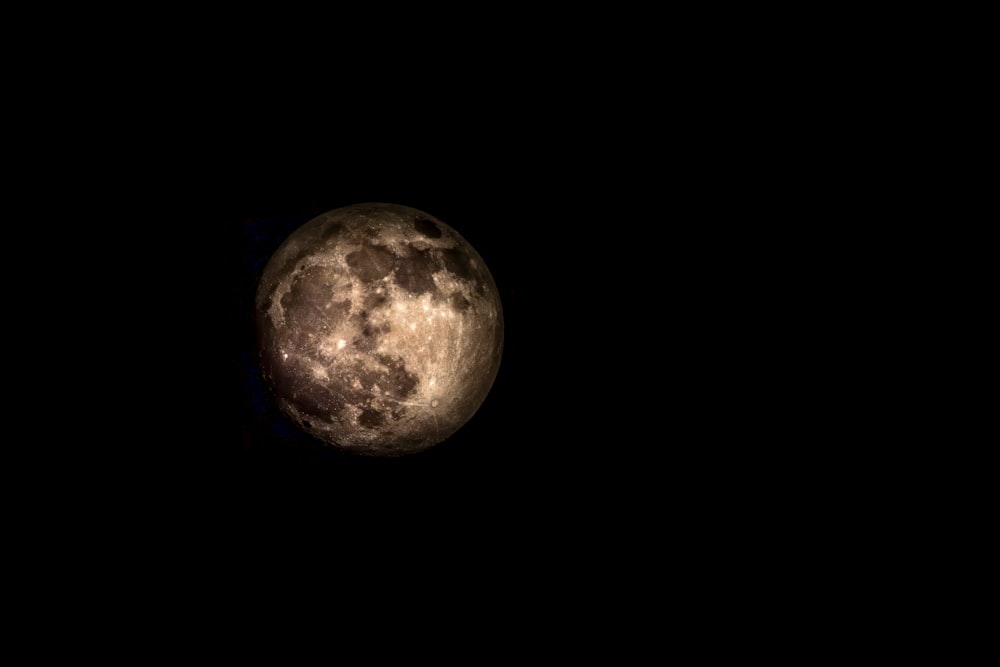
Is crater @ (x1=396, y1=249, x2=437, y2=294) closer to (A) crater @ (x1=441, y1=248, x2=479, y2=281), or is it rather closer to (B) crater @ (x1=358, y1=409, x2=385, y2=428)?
(A) crater @ (x1=441, y1=248, x2=479, y2=281)

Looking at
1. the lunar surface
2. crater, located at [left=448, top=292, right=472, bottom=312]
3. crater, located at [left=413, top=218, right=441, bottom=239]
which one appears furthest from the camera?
crater, located at [left=413, top=218, right=441, bottom=239]

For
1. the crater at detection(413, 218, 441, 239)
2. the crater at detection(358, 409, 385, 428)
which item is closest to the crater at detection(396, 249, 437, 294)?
the crater at detection(413, 218, 441, 239)

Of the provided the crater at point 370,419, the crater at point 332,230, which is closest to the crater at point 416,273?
the crater at point 332,230

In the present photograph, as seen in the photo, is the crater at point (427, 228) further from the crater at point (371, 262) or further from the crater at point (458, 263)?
the crater at point (371, 262)

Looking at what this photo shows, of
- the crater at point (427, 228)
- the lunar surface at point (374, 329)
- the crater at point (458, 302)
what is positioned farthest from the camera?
the crater at point (427, 228)

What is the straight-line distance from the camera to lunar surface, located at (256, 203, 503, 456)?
→ 175 centimetres

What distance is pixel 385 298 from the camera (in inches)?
68.8

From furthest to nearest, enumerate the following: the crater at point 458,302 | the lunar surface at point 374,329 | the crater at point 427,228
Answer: the crater at point 427,228 → the crater at point 458,302 → the lunar surface at point 374,329

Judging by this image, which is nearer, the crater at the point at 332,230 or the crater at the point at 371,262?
the crater at the point at 371,262

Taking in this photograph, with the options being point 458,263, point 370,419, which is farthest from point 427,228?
point 370,419

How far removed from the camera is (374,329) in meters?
1.72

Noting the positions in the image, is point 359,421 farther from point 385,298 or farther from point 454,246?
point 454,246

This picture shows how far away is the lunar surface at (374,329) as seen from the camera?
175 centimetres

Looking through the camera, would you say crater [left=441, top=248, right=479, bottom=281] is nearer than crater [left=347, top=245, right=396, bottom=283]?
No
